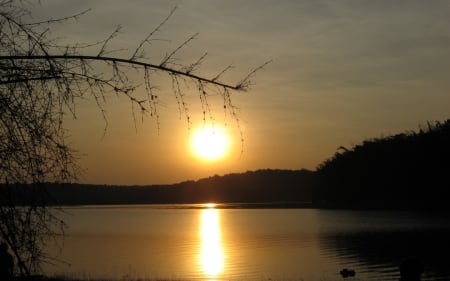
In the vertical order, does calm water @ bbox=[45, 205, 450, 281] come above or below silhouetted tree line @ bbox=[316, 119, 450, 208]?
below

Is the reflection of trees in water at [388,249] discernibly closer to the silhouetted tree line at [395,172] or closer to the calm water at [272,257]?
the calm water at [272,257]

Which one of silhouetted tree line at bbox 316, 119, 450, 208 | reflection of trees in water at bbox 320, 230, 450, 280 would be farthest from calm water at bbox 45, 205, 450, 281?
silhouetted tree line at bbox 316, 119, 450, 208

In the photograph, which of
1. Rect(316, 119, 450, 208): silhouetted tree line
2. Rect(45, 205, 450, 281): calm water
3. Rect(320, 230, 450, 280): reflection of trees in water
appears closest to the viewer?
Rect(320, 230, 450, 280): reflection of trees in water

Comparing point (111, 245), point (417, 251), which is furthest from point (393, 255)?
point (111, 245)

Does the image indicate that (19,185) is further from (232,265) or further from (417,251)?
(417,251)

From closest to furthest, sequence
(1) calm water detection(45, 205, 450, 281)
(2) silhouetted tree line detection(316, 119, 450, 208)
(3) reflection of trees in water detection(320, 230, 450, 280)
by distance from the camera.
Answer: (3) reflection of trees in water detection(320, 230, 450, 280), (1) calm water detection(45, 205, 450, 281), (2) silhouetted tree line detection(316, 119, 450, 208)

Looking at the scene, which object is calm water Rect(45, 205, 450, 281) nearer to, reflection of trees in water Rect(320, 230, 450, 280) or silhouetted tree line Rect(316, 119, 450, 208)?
reflection of trees in water Rect(320, 230, 450, 280)

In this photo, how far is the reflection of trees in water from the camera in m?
39.5

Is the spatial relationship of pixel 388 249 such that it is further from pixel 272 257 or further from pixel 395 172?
pixel 395 172

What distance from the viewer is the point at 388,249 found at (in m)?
54.4

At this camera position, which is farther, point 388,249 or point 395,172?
point 395,172

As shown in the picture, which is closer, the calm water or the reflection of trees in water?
the reflection of trees in water

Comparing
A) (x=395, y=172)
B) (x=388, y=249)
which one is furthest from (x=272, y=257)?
Result: (x=395, y=172)

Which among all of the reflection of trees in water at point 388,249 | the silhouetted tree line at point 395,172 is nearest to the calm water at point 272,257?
the reflection of trees in water at point 388,249
